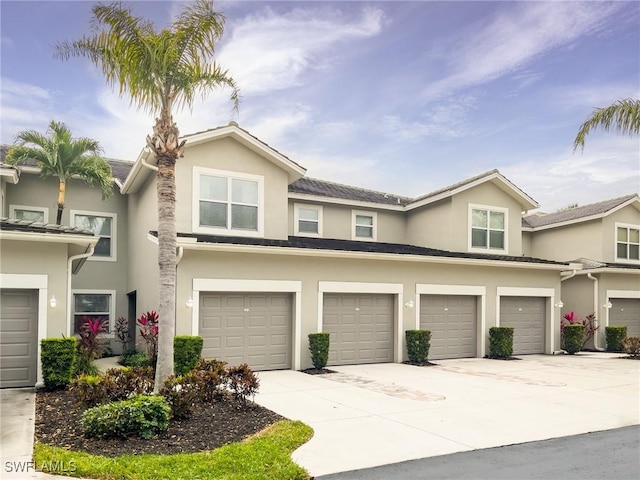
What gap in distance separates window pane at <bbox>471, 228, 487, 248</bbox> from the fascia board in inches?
63.7

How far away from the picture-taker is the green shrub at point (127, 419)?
21.8 feet

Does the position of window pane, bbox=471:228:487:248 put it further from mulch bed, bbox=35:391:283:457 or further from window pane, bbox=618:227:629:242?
mulch bed, bbox=35:391:283:457

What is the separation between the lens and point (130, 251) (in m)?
17.8

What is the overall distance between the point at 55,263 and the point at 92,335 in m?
2.07

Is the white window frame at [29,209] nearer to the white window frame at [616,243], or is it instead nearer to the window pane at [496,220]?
the window pane at [496,220]

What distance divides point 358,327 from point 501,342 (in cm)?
537

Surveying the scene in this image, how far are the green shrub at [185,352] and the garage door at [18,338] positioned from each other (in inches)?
114

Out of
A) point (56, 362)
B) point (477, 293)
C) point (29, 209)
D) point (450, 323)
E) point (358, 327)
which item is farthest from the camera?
point (477, 293)

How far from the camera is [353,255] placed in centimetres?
1445

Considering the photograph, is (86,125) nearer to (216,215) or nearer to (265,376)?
(216,215)

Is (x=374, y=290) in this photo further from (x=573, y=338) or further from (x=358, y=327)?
(x=573, y=338)

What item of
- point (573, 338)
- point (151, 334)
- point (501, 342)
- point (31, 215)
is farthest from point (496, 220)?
point (31, 215)

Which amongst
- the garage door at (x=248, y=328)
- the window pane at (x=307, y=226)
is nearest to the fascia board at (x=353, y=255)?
the garage door at (x=248, y=328)

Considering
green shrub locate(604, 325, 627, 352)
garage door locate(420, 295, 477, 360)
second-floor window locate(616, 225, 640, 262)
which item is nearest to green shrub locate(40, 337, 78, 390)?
garage door locate(420, 295, 477, 360)
